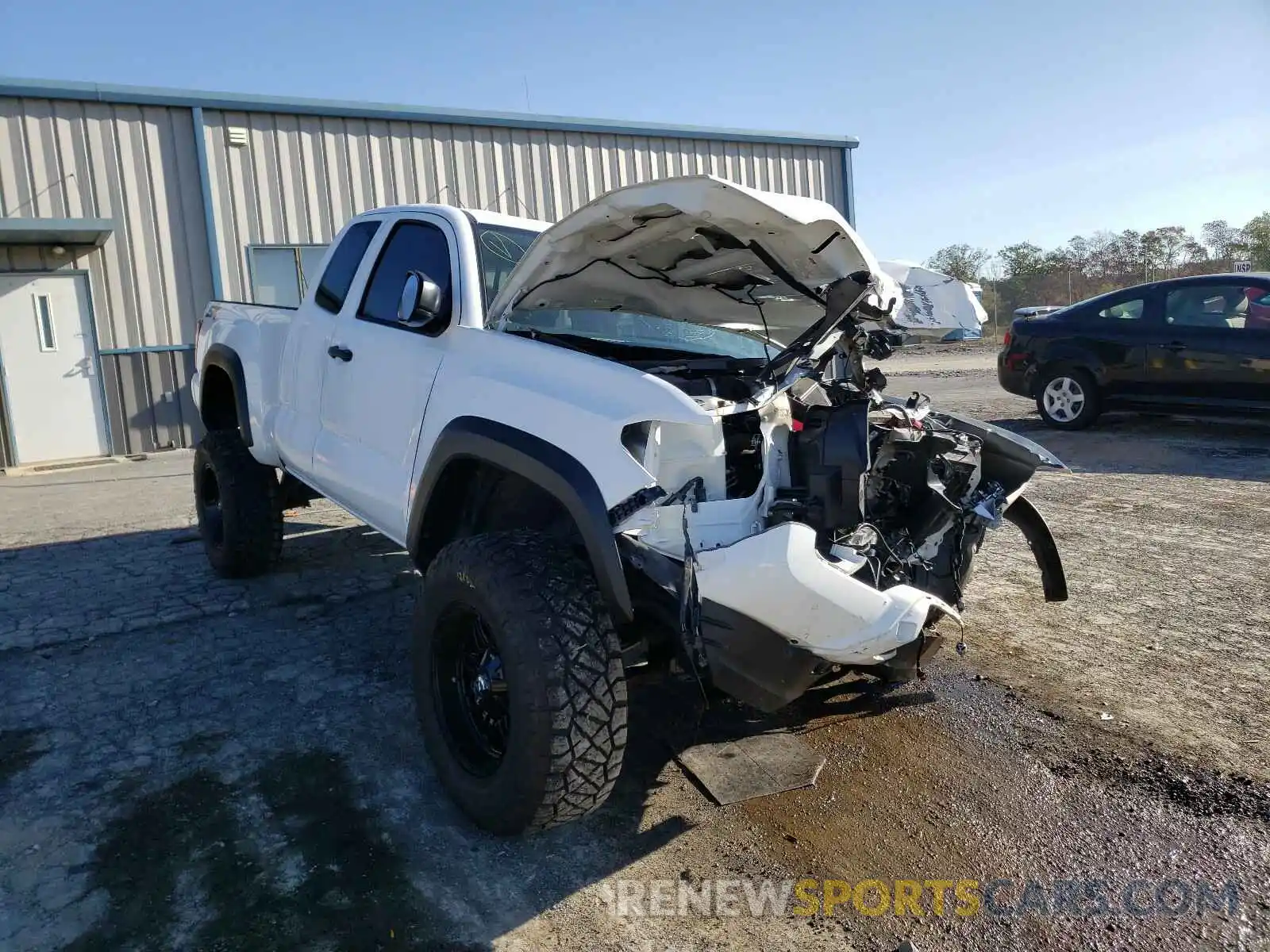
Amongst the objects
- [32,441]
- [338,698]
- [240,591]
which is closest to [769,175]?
[32,441]

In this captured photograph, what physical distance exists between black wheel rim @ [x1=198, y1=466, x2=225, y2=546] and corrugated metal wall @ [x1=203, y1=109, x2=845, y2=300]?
25.2 ft

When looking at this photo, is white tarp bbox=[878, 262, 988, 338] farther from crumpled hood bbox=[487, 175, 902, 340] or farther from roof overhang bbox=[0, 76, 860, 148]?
roof overhang bbox=[0, 76, 860, 148]

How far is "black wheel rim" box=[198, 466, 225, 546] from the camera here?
6.10m

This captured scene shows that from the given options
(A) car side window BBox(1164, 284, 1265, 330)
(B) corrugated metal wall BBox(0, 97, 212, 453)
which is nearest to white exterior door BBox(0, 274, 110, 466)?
(B) corrugated metal wall BBox(0, 97, 212, 453)

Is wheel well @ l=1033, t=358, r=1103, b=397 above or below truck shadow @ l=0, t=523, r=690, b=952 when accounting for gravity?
above

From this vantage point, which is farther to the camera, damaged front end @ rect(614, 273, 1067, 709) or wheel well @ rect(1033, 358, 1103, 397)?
wheel well @ rect(1033, 358, 1103, 397)

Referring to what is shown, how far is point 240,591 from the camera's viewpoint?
19.1ft

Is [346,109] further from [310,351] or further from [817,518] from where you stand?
[817,518]

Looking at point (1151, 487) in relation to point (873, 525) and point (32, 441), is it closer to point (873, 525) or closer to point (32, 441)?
point (873, 525)

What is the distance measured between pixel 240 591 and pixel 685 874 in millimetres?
3941

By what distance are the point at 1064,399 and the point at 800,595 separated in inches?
365

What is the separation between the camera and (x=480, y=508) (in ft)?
12.1

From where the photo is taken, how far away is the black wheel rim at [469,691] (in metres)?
3.18

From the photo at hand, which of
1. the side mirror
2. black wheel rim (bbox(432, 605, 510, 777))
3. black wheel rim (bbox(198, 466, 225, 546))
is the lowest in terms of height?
black wheel rim (bbox(432, 605, 510, 777))
